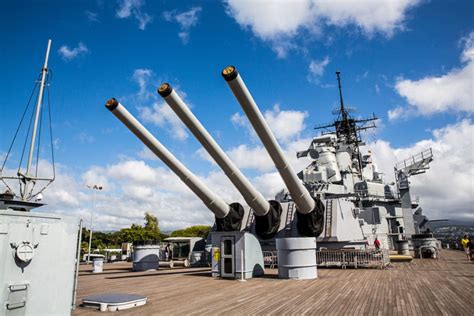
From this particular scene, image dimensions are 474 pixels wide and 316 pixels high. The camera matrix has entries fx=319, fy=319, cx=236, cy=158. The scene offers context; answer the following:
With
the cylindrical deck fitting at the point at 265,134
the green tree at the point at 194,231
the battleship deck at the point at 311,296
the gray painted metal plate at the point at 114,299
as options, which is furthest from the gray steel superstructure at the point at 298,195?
the green tree at the point at 194,231

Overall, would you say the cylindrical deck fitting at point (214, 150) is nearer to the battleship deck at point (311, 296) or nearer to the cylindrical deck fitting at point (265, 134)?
the cylindrical deck fitting at point (265, 134)

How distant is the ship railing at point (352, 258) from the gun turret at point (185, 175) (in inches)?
88.5

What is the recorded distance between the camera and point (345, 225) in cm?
1346

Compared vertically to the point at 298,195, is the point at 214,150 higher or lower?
higher

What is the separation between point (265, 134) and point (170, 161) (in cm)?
345

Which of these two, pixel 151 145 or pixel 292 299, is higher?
pixel 151 145

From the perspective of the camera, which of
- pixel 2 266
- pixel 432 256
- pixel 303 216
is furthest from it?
pixel 432 256

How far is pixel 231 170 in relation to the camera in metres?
10.1

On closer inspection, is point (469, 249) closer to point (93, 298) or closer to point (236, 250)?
point (236, 250)

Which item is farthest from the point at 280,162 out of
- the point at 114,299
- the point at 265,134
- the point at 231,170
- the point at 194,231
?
the point at 194,231

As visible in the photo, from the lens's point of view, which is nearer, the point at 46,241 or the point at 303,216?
the point at 46,241

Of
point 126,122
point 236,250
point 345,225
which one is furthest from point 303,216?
point 126,122

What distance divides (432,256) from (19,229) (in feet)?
61.5

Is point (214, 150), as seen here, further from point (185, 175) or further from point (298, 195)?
point (298, 195)
